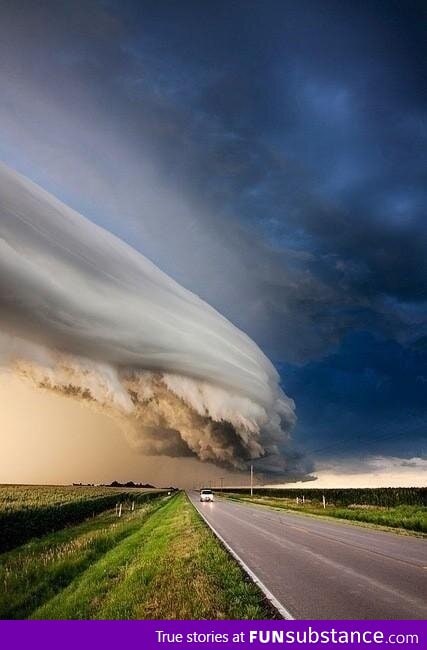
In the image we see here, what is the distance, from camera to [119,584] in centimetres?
1149

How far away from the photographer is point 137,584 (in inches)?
422

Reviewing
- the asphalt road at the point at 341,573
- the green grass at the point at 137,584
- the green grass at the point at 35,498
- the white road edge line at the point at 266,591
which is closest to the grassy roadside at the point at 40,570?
the green grass at the point at 137,584

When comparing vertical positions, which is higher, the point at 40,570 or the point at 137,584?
the point at 137,584

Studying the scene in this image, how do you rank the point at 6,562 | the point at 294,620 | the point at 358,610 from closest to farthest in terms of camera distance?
the point at 294,620 < the point at 358,610 < the point at 6,562

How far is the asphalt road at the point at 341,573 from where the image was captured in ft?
25.7

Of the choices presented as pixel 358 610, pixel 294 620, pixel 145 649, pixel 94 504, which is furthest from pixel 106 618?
pixel 94 504

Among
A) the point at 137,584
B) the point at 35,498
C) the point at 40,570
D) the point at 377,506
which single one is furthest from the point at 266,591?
the point at 35,498

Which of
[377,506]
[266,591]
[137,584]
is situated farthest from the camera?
[377,506]

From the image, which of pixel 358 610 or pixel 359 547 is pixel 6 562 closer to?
pixel 359 547

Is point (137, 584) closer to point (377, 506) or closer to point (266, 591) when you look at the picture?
point (266, 591)

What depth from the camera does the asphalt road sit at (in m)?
7.83

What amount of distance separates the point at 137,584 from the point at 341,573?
483cm

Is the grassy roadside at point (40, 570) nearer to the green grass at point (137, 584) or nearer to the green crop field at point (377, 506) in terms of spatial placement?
the green grass at point (137, 584)

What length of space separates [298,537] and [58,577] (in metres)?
9.87
